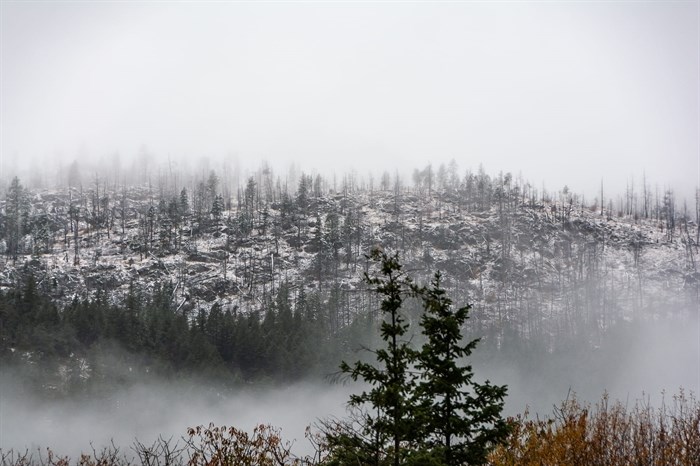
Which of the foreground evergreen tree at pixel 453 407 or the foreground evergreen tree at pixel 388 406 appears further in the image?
the foreground evergreen tree at pixel 453 407

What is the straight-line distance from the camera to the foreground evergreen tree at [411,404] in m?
14.3

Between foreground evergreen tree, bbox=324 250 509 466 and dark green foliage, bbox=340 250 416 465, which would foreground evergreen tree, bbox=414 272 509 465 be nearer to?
foreground evergreen tree, bbox=324 250 509 466

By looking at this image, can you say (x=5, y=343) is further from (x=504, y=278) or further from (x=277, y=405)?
(x=504, y=278)

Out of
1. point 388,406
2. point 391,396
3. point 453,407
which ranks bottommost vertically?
point 453,407

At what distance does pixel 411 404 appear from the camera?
572 inches

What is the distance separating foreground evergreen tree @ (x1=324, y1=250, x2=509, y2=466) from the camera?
1427cm

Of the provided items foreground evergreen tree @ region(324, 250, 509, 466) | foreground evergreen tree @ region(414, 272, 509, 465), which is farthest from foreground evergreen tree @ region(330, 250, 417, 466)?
foreground evergreen tree @ region(414, 272, 509, 465)

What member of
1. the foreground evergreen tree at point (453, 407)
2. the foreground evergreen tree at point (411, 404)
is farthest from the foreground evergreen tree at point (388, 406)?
the foreground evergreen tree at point (453, 407)

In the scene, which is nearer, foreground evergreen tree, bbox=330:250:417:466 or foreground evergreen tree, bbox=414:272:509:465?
foreground evergreen tree, bbox=330:250:417:466

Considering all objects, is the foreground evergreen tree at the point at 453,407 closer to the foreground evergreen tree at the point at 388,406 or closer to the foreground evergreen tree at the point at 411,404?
the foreground evergreen tree at the point at 411,404

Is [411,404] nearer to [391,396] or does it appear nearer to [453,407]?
[391,396]

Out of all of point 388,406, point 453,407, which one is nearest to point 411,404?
point 388,406

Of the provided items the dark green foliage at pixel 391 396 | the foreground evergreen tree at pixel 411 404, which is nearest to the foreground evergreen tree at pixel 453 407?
the foreground evergreen tree at pixel 411 404

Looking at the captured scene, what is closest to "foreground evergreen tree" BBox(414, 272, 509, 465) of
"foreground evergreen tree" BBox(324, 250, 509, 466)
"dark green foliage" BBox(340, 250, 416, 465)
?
"foreground evergreen tree" BBox(324, 250, 509, 466)
